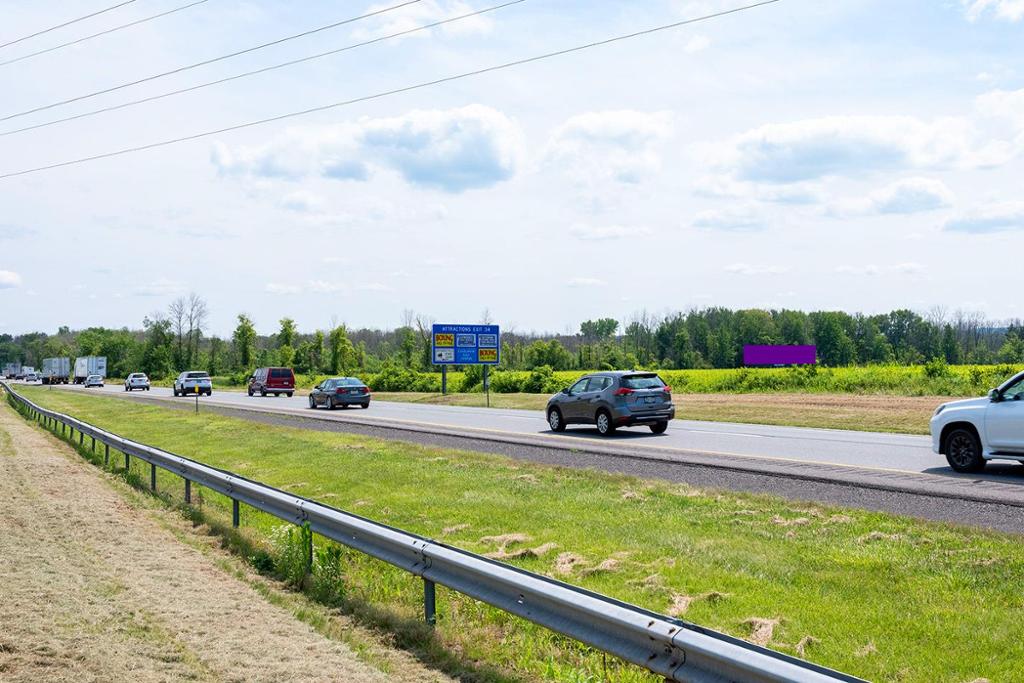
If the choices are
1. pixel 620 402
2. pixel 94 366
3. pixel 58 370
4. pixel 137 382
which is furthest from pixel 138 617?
pixel 58 370

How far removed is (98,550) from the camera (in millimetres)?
9039

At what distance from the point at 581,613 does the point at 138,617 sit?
11.3 ft

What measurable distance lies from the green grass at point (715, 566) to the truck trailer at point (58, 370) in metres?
116

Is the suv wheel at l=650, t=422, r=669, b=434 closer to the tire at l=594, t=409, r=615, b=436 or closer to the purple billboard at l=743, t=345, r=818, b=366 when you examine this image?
the tire at l=594, t=409, r=615, b=436

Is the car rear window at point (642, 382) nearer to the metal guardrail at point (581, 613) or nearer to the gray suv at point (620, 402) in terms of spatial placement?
the gray suv at point (620, 402)

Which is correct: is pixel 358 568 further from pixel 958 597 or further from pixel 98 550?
pixel 958 597

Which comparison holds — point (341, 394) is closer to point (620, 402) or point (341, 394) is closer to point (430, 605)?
point (620, 402)

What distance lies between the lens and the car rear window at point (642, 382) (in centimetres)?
2202

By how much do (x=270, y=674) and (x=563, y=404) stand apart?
1819 centimetres

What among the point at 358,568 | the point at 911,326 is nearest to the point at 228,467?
the point at 358,568

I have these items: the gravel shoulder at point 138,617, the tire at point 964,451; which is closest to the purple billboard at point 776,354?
the tire at point 964,451

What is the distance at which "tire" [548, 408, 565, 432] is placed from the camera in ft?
77.2

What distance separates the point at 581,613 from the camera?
5.11 meters

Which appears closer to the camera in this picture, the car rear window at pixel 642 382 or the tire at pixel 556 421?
the car rear window at pixel 642 382
